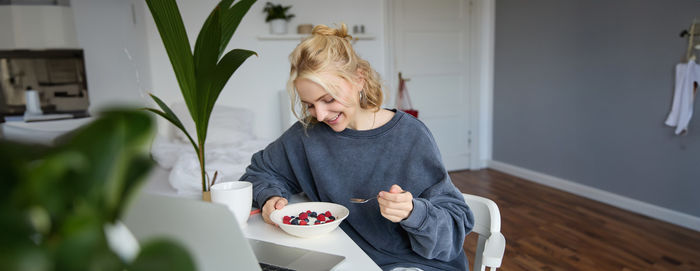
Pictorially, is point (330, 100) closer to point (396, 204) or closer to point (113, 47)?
point (396, 204)

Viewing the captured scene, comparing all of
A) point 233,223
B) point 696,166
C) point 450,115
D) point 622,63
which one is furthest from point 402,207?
point 450,115

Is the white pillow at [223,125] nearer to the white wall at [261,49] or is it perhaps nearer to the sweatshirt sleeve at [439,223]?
the white wall at [261,49]

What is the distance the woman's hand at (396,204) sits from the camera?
917 millimetres

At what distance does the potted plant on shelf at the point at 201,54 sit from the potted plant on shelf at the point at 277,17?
2.65 meters

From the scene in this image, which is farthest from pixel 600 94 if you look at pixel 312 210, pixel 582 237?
pixel 312 210

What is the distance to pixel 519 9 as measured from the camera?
414cm

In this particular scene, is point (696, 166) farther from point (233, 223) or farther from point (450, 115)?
point (233, 223)

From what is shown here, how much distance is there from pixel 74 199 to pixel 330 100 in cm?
101

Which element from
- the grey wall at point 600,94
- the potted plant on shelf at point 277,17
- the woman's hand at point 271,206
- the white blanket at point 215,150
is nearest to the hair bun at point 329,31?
the woman's hand at point 271,206

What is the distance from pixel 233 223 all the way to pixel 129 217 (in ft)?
0.26

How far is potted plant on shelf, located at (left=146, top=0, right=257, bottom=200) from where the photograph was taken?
954 mm

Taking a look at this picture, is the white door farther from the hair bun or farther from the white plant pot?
the hair bun

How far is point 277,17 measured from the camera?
3.64 meters

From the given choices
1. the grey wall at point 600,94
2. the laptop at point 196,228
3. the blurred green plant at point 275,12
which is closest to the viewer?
the laptop at point 196,228
